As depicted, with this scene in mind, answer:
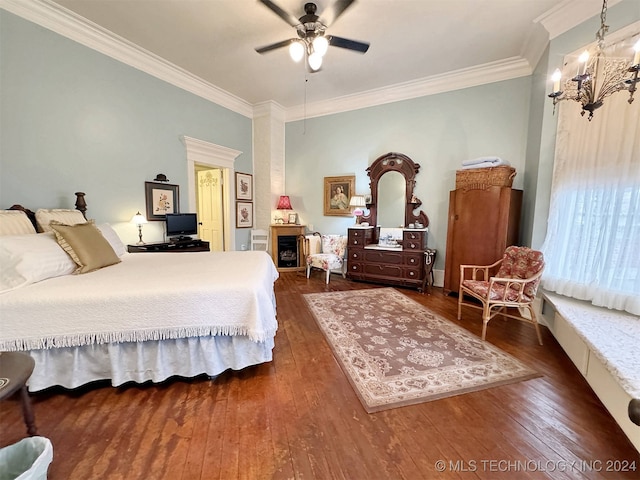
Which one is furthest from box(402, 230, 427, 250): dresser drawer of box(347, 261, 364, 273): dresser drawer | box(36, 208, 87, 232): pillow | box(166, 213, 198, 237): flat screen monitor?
box(36, 208, 87, 232): pillow

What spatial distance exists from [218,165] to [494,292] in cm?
464

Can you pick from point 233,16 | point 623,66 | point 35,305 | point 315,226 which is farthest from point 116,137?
point 623,66

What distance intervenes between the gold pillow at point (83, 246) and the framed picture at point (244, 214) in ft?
9.88

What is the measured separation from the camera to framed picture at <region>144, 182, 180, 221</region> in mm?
3854

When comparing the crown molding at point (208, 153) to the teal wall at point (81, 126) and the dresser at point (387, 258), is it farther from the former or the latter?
the dresser at point (387, 258)

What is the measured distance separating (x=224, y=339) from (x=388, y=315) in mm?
1957

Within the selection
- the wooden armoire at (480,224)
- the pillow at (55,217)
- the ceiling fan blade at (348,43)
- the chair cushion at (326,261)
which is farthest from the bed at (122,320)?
the wooden armoire at (480,224)

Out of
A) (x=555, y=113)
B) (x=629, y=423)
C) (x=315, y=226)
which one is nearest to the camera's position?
(x=629, y=423)

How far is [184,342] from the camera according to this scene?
1.88 meters

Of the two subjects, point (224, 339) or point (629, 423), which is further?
point (224, 339)

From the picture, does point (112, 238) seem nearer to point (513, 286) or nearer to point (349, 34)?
point (349, 34)

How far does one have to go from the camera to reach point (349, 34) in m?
3.21

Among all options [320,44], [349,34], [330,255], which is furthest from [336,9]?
[330,255]

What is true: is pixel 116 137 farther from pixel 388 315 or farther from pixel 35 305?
pixel 388 315
